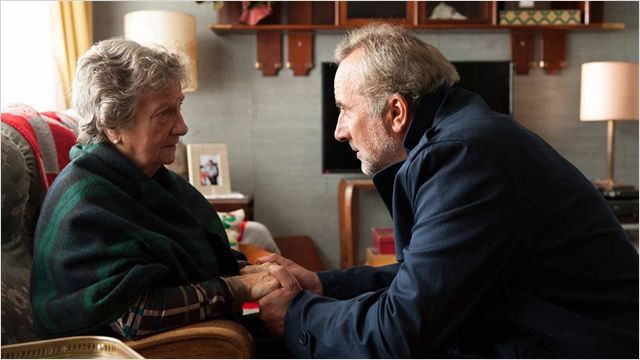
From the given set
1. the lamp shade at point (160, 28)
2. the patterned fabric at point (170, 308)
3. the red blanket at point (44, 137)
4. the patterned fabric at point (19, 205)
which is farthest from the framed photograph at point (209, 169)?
the patterned fabric at point (170, 308)

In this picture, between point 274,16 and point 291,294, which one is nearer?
point 291,294

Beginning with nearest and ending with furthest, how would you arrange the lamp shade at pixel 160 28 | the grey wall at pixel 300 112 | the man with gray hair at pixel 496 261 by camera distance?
the man with gray hair at pixel 496 261 < the lamp shade at pixel 160 28 < the grey wall at pixel 300 112

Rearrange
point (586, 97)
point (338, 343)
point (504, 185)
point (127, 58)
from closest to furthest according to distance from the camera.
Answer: point (504, 185) < point (338, 343) < point (127, 58) < point (586, 97)

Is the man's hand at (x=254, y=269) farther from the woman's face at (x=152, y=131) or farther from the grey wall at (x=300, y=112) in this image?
the grey wall at (x=300, y=112)

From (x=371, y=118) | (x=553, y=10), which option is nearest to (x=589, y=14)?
(x=553, y=10)

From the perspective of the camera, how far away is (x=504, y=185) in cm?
114

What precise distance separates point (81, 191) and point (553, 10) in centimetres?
360

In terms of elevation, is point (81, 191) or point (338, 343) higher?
point (81, 191)

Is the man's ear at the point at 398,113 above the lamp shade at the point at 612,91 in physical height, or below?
above

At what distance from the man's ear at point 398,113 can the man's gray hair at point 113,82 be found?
0.50 m

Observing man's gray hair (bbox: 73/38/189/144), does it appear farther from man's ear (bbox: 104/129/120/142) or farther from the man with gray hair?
the man with gray hair

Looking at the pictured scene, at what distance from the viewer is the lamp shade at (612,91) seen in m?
3.96

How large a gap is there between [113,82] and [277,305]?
591 millimetres

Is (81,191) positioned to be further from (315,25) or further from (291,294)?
(315,25)
